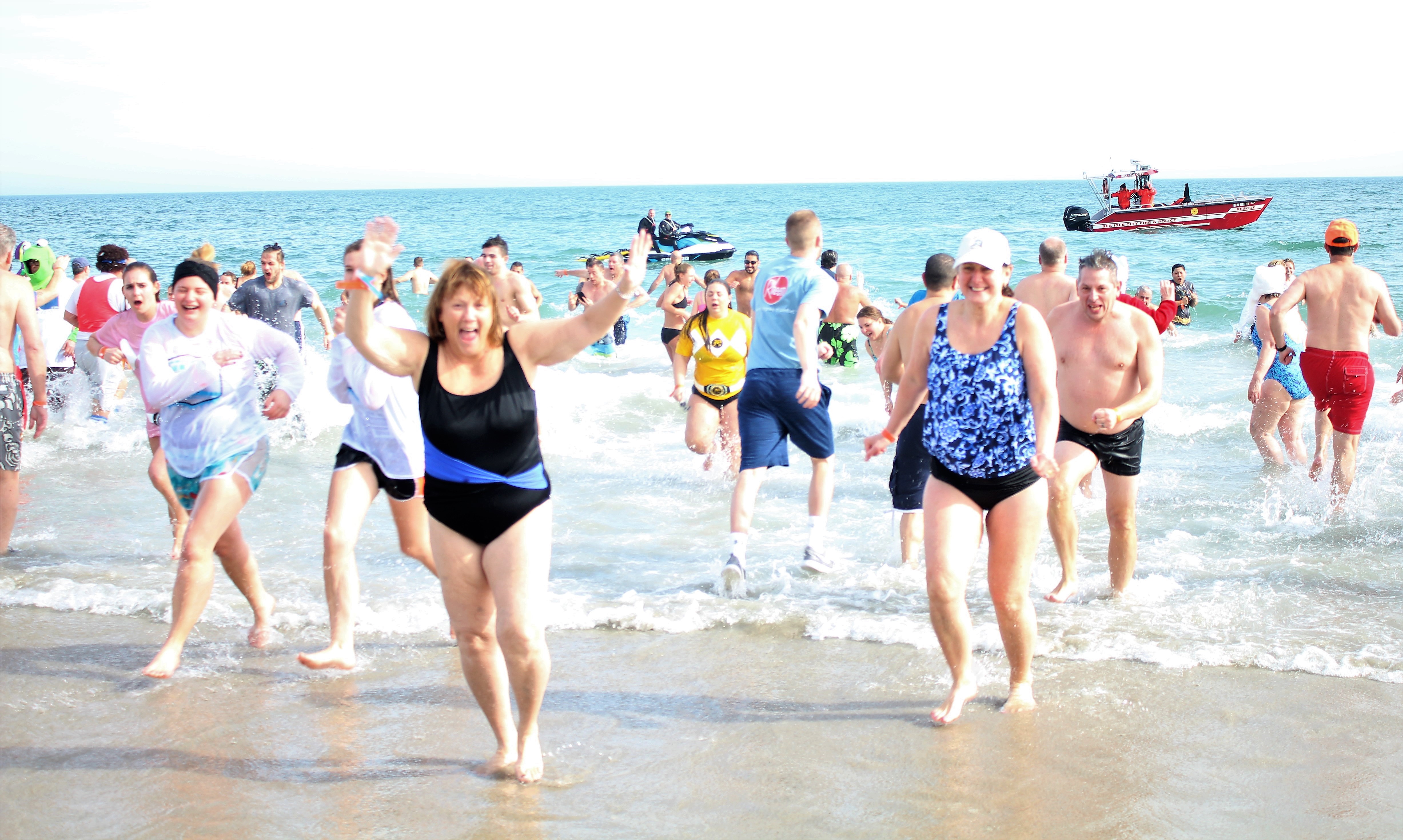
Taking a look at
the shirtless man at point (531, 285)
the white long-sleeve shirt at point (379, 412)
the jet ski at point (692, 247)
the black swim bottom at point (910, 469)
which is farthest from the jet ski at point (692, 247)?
the white long-sleeve shirt at point (379, 412)

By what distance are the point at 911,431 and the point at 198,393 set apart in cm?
343

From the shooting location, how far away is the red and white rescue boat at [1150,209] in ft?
130

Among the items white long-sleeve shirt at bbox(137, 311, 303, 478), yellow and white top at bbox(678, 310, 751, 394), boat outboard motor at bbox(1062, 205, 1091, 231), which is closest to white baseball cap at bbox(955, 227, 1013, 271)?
white long-sleeve shirt at bbox(137, 311, 303, 478)

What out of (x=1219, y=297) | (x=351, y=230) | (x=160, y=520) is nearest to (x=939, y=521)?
(x=160, y=520)

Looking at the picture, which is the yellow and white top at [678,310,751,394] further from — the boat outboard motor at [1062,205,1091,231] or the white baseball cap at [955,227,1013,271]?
the boat outboard motor at [1062,205,1091,231]

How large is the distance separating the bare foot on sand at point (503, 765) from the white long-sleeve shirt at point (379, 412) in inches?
54.1

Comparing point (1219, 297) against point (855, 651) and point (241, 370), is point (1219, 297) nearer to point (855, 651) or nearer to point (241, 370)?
point (855, 651)

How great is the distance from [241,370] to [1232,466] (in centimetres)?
770

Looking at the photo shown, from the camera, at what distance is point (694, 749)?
3873 mm

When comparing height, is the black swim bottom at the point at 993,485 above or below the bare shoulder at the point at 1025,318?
below

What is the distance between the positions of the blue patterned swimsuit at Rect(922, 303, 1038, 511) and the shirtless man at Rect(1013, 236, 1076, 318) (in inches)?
98.5

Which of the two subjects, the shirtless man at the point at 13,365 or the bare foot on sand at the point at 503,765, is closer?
the bare foot on sand at the point at 503,765

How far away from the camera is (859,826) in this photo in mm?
3311

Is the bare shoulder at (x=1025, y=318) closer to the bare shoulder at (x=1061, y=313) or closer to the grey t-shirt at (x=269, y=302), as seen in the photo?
the bare shoulder at (x=1061, y=313)
